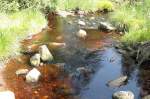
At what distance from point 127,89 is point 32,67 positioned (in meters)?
2.91

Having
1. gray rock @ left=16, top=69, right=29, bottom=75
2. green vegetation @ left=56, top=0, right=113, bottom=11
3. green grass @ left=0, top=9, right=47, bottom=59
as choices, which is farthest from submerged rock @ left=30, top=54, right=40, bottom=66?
green vegetation @ left=56, top=0, right=113, bottom=11

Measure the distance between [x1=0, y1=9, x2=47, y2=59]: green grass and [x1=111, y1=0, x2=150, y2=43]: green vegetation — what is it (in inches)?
142

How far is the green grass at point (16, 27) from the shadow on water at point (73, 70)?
31 cm

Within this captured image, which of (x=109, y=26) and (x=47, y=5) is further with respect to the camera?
(x=47, y=5)

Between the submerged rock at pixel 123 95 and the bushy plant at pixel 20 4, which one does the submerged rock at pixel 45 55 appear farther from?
the bushy plant at pixel 20 4

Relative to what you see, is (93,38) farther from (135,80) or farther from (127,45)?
(135,80)

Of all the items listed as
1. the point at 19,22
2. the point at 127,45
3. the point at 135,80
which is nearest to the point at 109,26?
the point at 127,45

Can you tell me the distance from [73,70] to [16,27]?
146 inches

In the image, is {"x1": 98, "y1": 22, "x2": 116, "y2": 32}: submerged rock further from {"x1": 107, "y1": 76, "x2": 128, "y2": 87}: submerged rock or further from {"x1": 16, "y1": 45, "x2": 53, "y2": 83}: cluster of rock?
{"x1": 107, "y1": 76, "x2": 128, "y2": 87}: submerged rock

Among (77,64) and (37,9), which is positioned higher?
(37,9)

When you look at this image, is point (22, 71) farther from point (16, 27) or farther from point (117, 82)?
point (16, 27)

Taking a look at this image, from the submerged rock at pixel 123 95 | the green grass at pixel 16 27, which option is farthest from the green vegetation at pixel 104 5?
the submerged rock at pixel 123 95

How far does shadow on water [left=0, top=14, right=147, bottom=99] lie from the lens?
843 centimetres

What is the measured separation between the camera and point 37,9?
14.7m
